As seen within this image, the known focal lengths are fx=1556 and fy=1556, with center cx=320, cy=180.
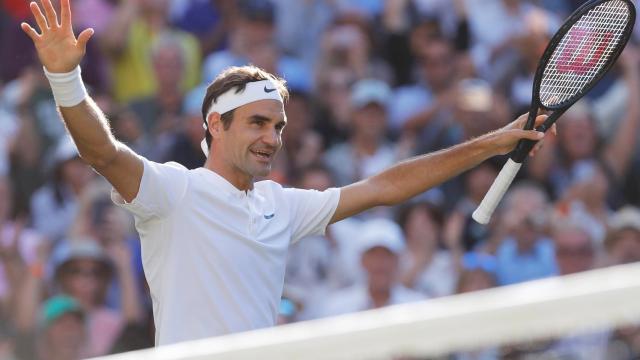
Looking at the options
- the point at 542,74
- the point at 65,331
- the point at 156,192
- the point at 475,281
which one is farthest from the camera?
the point at 475,281

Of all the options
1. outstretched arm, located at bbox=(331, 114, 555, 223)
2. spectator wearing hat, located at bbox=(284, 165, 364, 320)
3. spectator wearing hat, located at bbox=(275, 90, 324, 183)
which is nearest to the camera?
outstretched arm, located at bbox=(331, 114, 555, 223)

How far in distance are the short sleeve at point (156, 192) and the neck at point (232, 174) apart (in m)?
0.21

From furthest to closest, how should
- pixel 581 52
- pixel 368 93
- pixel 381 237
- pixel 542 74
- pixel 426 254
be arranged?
pixel 368 93
pixel 426 254
pixel 381 237
pixel 581 52
pixel 542 74

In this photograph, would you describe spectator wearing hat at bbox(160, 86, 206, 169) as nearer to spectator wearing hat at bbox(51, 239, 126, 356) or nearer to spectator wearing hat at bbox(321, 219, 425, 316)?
spectator wearing hat at bbox(51, 239, 126, 356)

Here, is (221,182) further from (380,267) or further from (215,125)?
(380,267)

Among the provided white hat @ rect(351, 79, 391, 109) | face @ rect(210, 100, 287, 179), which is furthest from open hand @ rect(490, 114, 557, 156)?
white hat @ rect(351, 79, 391, 109)

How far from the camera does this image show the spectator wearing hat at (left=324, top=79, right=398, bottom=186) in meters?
10.0

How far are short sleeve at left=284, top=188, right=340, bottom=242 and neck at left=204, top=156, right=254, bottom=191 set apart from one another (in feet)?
0.83

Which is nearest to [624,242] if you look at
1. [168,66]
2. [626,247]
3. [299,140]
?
[626,247]

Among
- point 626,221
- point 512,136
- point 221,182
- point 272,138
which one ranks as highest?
point 626,221

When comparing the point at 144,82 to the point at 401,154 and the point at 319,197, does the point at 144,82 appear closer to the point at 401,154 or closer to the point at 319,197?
the point at 401,154

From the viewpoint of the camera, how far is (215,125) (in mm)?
6062

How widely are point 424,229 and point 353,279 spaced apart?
55 cm

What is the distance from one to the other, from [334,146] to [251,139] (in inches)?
170
